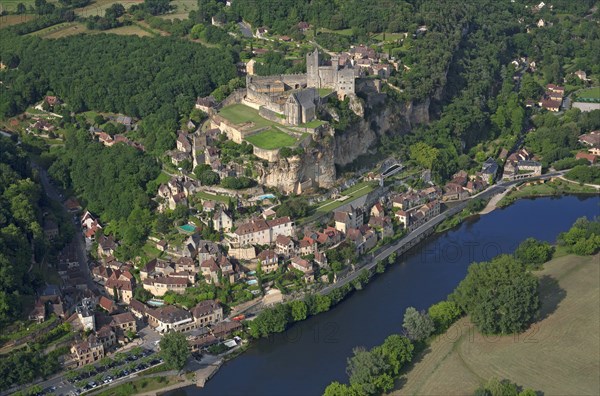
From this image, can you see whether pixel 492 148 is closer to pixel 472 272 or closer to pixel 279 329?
pixel 472 272

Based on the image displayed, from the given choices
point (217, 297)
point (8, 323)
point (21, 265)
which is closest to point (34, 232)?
point (21, 265)

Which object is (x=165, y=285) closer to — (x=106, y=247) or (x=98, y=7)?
(x=106, y=247)

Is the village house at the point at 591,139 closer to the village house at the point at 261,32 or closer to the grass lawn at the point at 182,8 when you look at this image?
the village house at the point at 261,32

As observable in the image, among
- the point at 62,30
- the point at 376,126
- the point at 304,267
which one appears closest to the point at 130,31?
the point at 62,30

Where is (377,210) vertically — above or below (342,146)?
below

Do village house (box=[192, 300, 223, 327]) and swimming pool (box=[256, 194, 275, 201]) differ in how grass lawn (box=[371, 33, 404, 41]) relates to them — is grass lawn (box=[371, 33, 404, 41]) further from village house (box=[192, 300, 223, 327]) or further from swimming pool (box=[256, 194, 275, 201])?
village house (box=[192, 300, 223, 327])

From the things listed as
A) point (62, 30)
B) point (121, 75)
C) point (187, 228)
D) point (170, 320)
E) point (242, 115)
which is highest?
point (62, 30)
